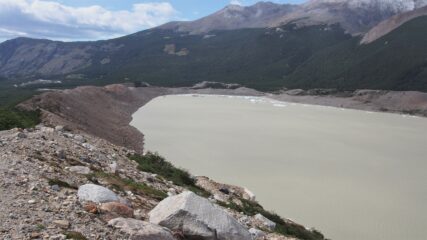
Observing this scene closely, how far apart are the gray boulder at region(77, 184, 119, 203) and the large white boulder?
1.02 metres

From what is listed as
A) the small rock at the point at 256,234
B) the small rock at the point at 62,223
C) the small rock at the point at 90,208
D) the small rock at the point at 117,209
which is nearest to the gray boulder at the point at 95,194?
the small rock at the point at 117,209

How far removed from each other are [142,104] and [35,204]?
313 ft

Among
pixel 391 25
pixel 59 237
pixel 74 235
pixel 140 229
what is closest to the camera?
pixel 59 237

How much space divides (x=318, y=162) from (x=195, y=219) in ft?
110

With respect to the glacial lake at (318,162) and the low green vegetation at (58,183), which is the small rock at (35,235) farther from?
the glacial lake at (318,162)

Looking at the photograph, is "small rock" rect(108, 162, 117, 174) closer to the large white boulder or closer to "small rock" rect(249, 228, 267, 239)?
"small rock" rect(249, 228, 267, 239)

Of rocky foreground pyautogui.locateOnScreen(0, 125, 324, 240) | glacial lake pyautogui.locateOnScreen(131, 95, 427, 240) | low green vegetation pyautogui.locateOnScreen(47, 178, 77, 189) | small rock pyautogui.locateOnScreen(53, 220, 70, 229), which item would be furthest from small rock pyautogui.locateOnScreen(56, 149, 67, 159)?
glacial lake pyautogui.locateOnScreen(131, 95, 427, 240)

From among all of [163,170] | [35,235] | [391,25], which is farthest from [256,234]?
[391,25]

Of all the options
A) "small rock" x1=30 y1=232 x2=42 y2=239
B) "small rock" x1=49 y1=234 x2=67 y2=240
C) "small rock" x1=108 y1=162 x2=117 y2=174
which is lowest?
"small rock" x1=108 y1=162 x2=117 y2=174

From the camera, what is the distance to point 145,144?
164 feet

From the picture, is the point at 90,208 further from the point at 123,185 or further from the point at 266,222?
the point at 266,222

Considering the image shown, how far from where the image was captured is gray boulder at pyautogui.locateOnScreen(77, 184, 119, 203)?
1098 cm

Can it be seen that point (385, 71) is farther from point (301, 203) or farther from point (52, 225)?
point (52, 225)

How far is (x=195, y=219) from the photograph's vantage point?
1041 centimetres
